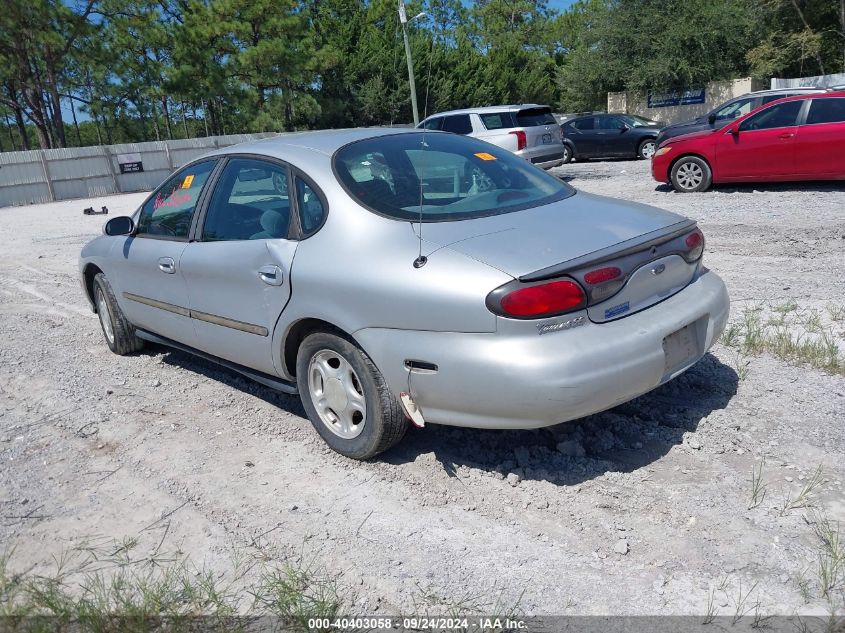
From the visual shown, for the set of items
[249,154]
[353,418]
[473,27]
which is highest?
[473,27]

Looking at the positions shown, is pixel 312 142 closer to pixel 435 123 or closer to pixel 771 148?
pixel 771 148

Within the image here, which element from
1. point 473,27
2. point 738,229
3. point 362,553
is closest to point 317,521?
point 362,553

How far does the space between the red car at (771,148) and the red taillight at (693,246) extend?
8337 millimetres

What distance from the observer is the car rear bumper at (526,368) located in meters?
2.94

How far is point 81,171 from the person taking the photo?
2572cm

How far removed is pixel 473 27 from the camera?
176ft

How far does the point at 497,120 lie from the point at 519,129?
715 millimetres

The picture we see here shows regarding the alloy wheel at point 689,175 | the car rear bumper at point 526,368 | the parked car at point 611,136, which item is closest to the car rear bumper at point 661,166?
the alloy wheel at point 689,175

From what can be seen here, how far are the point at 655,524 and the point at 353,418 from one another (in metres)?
1.52

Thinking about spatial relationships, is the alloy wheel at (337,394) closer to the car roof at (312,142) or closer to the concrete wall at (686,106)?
the car roof at (312,142)

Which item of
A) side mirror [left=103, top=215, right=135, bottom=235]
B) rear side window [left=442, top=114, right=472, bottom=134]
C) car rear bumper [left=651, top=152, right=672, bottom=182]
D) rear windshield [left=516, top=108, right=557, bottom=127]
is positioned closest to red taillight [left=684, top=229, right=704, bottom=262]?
side mirror [left=103, top=215, right=135, bottom=235]

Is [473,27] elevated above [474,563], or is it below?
above

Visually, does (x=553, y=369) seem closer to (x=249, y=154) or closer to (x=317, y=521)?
(x=317, y=521)

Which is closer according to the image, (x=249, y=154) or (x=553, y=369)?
(x=553, y=369)
